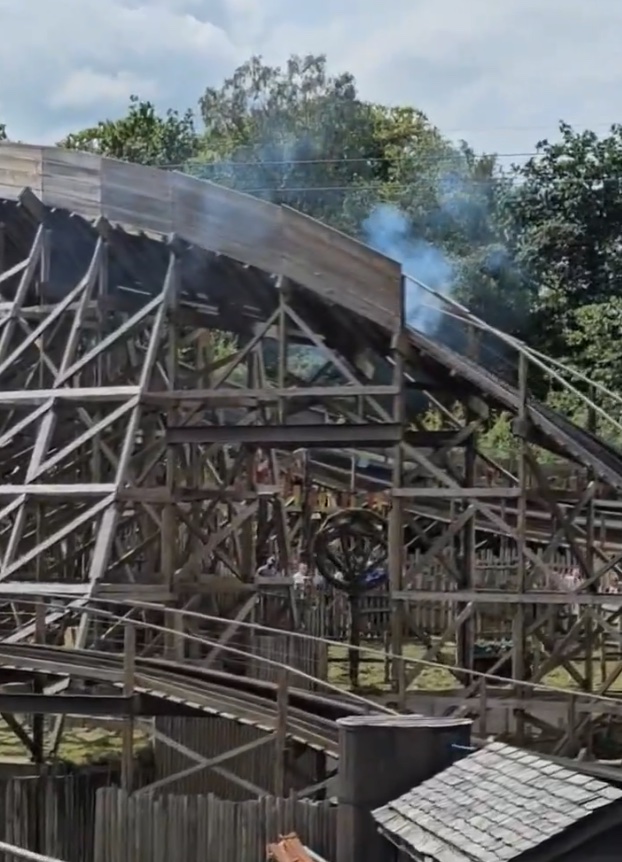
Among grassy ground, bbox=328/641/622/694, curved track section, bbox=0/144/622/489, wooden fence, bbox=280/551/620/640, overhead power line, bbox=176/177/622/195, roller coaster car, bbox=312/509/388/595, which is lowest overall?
grassy ground, bbox=328/641/622/694

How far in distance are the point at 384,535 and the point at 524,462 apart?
694 cm

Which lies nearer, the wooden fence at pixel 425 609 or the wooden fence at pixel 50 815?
the wooden fence at pixel 50 815

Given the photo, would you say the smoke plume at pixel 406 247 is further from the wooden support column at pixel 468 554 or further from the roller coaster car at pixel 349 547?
the wooden support column at pixel 468 554

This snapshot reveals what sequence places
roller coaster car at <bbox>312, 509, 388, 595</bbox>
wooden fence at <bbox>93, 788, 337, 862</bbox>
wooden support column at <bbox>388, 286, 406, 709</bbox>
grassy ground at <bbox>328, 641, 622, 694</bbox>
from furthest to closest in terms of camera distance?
1. roller coaster car at <bbox>312, 509, 388, 595</bbox>
2. grassy ground at <bbox>328, 641, 622, 694</bbox>
3. wooden support column at <bbox>388, 286, 406, 709</bbox>
4. wooden fence at <bbox>93, 788, 337, 862</bbox>

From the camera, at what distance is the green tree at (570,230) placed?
37.3 metres

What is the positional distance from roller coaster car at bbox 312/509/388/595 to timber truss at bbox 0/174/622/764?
51.3 inches

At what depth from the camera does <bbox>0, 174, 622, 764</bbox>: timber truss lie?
15.3 meters

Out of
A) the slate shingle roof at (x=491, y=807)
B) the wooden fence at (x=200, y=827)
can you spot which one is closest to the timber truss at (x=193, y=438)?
the wooden fence at (x=200, y=827)

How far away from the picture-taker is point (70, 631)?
18406 mm

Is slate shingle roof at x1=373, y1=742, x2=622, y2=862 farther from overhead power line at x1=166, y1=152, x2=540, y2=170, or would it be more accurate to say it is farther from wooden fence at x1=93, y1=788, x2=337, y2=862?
overhead power line at x1=166, y1=152, x2=540, y2=170

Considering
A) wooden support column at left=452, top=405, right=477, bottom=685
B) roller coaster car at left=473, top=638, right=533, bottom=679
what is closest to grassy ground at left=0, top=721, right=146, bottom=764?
wooden support column at left=452, top=405, right=477, bottom=685

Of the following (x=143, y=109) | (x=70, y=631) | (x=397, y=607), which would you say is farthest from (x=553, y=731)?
(x=143, y=109)

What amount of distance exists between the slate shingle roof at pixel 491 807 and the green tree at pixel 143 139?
3955 centimetres

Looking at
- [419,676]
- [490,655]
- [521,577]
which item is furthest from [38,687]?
[490,655]
